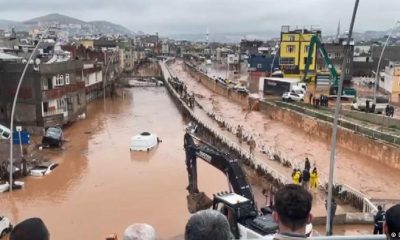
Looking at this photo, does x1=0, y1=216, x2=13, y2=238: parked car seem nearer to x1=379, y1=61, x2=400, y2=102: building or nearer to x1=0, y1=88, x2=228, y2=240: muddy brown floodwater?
x1=0, y1=88, x2=228, y2=240: muddy brown floodwater

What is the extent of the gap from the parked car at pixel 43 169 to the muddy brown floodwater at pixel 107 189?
0.35 meters

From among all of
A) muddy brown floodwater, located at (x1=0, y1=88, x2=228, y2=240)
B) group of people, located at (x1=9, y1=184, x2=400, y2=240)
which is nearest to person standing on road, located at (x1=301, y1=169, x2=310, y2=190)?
muddy brown floodwater, located at (x1=0, y1=88, x2=228, y2=240)

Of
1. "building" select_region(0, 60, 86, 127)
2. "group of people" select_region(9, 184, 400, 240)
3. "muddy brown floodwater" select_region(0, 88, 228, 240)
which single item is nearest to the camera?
"group of people" select_region(9, 184, 400, 240)

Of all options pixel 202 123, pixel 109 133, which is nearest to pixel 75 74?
pixel 109 133

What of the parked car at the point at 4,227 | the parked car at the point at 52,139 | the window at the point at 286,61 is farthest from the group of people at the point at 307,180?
the window at the point at 286,61

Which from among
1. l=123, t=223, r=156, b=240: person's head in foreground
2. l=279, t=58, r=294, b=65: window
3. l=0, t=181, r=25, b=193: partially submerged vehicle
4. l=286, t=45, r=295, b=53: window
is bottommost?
l=0, t=181, r=25, b=193: partially submerged vehicle

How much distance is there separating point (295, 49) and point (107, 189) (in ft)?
160

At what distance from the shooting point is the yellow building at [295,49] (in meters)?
63.8

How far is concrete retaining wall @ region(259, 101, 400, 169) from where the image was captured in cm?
2461

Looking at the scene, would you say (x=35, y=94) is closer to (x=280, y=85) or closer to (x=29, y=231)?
(x=280, y=85)

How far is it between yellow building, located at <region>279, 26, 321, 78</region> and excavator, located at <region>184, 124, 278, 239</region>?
4834 centimetres

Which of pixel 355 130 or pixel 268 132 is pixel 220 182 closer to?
pixel 355 130

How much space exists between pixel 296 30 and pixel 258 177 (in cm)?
4894

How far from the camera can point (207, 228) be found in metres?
3.34
